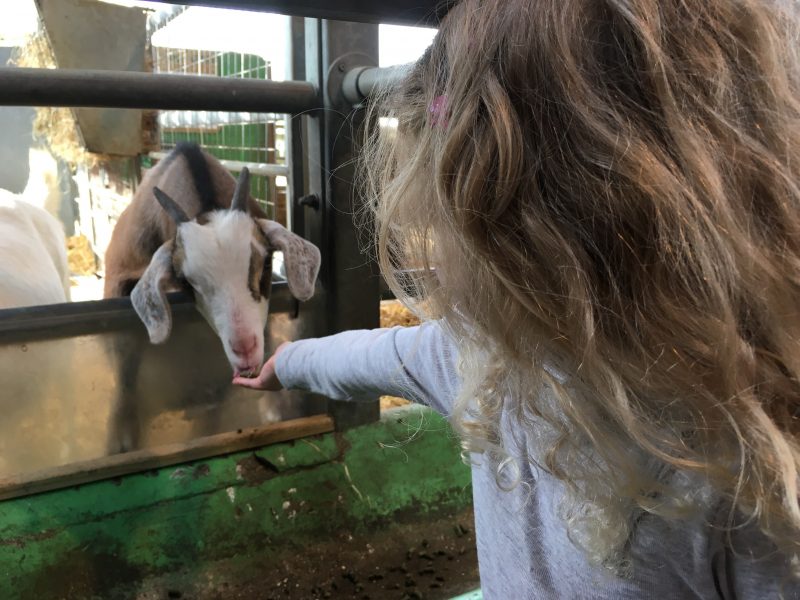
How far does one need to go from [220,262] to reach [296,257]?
0.63 feet

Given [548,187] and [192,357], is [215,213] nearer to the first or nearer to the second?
[192,357]

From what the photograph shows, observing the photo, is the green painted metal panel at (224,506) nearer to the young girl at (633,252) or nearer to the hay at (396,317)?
the hay at (396,317)

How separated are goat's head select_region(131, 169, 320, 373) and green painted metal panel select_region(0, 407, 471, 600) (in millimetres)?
374

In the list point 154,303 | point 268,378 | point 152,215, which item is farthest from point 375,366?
point 152,215

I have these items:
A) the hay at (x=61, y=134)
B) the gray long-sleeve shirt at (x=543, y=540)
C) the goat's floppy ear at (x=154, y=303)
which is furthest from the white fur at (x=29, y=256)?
the gray long-sleeve shirt at (x=543, y=540)

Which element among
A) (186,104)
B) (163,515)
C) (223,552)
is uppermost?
(186,104)

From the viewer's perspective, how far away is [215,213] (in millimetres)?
1463

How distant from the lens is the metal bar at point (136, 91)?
1.11 meters

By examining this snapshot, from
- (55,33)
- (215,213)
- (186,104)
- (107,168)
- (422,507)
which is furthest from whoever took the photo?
(107,168)

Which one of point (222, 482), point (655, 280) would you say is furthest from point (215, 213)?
point (655, 280)

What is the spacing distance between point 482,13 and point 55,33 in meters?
1.60

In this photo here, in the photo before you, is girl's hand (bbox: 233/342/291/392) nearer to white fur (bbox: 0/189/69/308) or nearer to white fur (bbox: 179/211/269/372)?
white fur (bbox: 179/211/269/372)

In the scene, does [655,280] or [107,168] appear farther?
[107,168]

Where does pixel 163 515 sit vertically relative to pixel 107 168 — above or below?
below
